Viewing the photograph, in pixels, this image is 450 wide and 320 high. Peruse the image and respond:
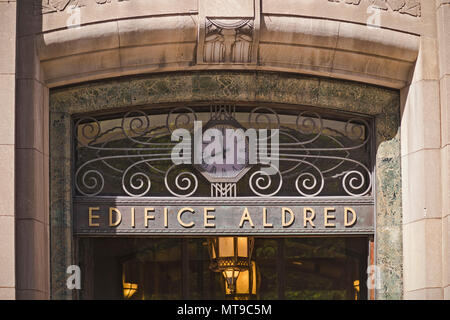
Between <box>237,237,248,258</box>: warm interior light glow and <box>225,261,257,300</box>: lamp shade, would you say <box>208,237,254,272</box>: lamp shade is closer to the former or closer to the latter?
<box>237,237,248,258</box>: warm interior light glow

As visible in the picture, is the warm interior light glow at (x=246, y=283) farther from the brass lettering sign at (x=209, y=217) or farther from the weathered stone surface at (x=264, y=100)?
the weathered stone surface at (x=264, y=100)

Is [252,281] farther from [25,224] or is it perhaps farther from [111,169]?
[25,224]

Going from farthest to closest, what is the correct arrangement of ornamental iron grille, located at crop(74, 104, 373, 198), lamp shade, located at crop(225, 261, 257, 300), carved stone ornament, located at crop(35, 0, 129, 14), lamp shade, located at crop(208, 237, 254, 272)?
lamp shade, located at crop(225, 261, 257, 300)
lamp shade, located at crop(208, 237, 254, 272)
ornamental iron grille, located at crop(74, 104, 373, 198)
carved stone ornament, located at crop(35, 0, 129, 14)

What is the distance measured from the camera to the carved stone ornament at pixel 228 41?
9.53 m

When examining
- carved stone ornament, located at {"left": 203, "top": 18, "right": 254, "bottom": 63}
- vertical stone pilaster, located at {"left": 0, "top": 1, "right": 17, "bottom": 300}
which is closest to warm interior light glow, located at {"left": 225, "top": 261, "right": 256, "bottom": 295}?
carved stone ornament, located at {"left": 203, "top": 18, "right": 254, "bottom": 63}

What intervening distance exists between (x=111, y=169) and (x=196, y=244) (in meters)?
6.22

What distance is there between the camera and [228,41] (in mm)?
9711

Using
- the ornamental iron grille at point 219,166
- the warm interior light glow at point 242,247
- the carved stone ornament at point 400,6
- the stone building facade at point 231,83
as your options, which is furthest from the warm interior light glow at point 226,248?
the carved stone ornament at point 400,6

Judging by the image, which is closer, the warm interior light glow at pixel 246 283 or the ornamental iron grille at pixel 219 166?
the ornamental iron grille at pixel 219 166

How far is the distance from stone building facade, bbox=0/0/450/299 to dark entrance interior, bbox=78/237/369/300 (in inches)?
239

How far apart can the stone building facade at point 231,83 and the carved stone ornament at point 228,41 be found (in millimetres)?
12

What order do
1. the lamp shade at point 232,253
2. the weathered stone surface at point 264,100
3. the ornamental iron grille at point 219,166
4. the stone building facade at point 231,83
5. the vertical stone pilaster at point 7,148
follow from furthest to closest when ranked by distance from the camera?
the lamp shade at point 232,253 → the ornamental iron grille at point 219,166 → the weathered stone surface at point 264,100 → the stone building facade at point 231,83 → the vertical stone pilaster at point 7,148

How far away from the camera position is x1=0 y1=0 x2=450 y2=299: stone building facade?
9227 mm
